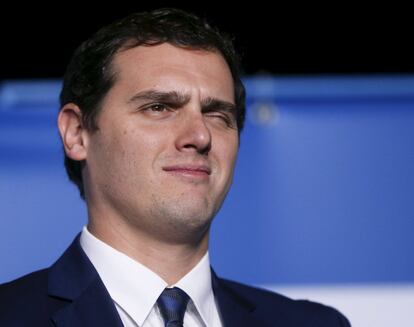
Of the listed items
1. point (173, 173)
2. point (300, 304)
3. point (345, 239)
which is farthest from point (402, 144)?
point (173, 173)

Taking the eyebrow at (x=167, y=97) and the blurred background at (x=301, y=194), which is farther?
the blurred background at (x=301, y=194)

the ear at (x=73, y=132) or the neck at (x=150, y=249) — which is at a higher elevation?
the ear at (x=73, y=132)

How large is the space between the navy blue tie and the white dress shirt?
13 mm

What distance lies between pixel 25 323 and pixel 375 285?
36.9 inches

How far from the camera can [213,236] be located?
227 cm

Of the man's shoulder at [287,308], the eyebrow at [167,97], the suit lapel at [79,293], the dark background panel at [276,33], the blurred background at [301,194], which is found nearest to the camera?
the suit lapel at [79,293]

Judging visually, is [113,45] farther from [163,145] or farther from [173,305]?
[173,305]

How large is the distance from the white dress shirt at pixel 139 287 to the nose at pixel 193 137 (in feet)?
0.82

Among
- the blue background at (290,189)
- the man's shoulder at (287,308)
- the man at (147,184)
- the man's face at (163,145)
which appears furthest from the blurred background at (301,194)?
the man's face at (163,145)

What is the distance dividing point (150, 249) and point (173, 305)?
5.2 inches

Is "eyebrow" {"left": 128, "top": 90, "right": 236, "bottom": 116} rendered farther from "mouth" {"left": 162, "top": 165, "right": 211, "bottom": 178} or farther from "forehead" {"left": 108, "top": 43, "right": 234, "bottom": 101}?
"mouth" {"left": 162, "top": 165, "right": 211, "bottom": 178}

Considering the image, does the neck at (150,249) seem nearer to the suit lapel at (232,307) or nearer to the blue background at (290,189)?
the suit lapel at (232,307)

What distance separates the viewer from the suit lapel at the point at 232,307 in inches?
72.9

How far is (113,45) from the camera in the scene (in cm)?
193
